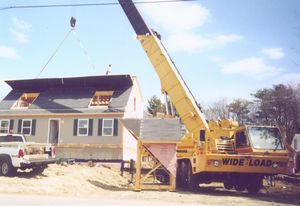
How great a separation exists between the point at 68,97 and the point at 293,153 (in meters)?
19.2

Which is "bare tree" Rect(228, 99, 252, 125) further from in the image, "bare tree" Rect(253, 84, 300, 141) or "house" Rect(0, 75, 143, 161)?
"house" Rect(0, 75, 143, 161)

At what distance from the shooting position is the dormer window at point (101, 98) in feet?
96.6

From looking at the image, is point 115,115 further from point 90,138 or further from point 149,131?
point 149,131

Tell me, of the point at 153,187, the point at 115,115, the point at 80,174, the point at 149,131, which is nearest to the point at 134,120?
the point at 149,131

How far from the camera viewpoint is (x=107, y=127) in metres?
27.8

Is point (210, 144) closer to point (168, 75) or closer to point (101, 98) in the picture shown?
point (168, 75)

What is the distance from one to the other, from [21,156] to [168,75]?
26.4ft

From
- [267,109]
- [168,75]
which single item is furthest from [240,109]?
[168,75]

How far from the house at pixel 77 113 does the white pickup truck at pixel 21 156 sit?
31.8 ft

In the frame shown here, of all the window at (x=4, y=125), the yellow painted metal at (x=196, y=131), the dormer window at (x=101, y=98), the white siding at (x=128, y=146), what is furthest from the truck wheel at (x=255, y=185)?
the window at (x=4, y=125)

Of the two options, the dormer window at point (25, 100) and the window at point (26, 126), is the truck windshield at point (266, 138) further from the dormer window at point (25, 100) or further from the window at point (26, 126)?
the dormer window at point (25, 100)

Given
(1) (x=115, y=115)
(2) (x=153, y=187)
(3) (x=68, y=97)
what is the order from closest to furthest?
Result: (2) (x=153, y=187) → (1) (x=115, y=115) → (3) (x=68, y=97)

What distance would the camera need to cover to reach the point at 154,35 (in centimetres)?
2041

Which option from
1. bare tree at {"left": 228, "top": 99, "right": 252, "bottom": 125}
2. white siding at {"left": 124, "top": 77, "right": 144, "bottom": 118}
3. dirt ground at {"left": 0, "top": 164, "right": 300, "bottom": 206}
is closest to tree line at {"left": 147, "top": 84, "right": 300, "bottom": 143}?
bare tree at {"left": 228, "top": 99, "right": 252, "bottom": 125}
